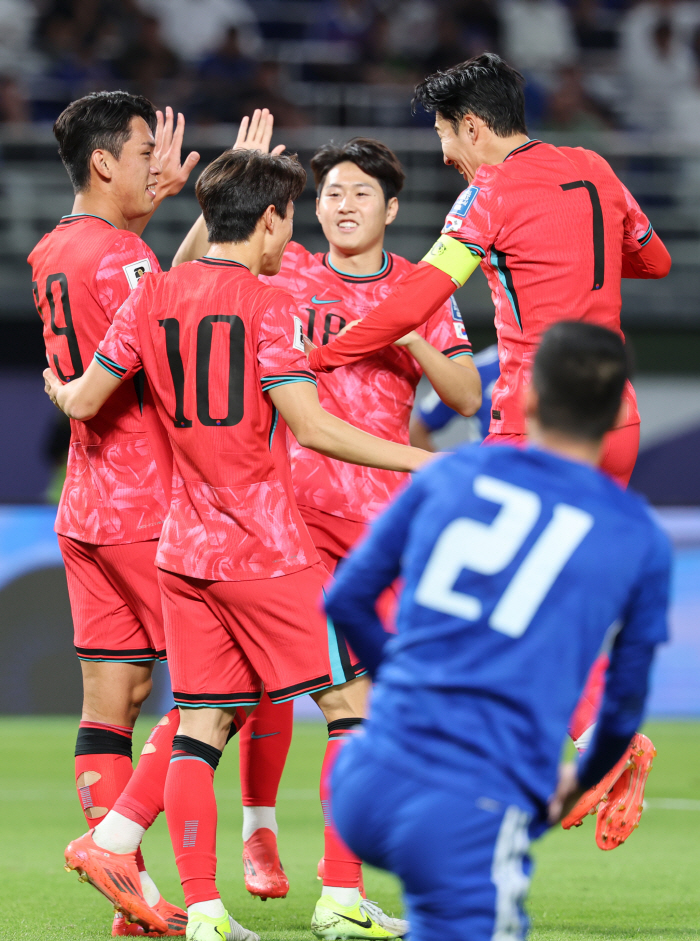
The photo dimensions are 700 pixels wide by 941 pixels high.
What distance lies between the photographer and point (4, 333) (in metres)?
11.2

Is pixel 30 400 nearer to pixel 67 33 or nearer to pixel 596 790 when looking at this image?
pixel 67 33

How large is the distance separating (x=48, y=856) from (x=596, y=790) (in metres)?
2.39

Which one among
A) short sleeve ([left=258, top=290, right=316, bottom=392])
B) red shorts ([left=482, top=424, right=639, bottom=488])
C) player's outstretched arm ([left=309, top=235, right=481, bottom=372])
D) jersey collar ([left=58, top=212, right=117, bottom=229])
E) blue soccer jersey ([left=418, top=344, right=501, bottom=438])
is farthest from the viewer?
blue soccer jersey ([left=418, top=344, right=501, bottom=438])

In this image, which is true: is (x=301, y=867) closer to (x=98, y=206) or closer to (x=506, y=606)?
(x=98, y=206)

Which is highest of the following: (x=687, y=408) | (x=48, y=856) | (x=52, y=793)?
(x=687, y=408)

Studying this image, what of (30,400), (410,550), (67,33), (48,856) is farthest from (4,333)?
(410,550)

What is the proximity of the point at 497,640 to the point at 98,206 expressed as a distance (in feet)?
8.49

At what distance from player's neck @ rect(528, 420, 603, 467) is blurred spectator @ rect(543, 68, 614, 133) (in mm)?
10514

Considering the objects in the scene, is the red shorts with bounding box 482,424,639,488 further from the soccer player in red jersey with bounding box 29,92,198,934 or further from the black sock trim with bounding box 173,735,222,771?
the black sock trim with bounding box 173,735,222,771

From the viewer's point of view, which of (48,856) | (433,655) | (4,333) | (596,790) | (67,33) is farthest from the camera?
(67,33)

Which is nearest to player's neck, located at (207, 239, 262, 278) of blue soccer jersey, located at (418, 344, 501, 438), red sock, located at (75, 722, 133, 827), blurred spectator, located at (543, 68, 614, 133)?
red sock, located at (75, 722, 133, 827)

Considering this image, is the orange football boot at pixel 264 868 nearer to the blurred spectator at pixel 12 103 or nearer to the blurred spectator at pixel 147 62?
the blurred spectator at pixel 147 62

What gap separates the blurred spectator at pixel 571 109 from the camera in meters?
12.0

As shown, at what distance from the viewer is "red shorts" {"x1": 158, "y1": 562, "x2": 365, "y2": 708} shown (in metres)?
3.34
